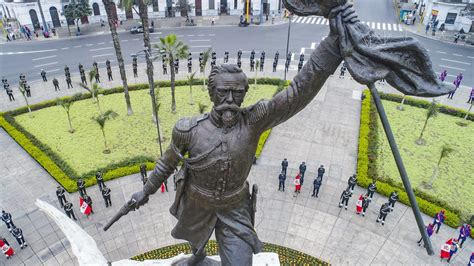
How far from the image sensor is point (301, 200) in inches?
643

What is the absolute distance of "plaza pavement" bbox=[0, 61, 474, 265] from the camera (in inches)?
540

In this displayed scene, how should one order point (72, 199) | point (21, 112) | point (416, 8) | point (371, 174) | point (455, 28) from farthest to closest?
1. point (416, 8)
2. point (455, 28)
3. point (21, 112)
4. point (371, 174)
5. point (72, 199)

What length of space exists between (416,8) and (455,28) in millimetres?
11619

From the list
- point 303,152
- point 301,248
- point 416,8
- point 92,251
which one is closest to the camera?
point 92,251

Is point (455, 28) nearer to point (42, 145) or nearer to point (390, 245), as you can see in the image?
point (390, 245)

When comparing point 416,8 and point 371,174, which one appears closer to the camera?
point 371,174

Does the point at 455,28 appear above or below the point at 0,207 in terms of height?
above

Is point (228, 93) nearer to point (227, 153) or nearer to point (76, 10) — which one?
point (227, 153)

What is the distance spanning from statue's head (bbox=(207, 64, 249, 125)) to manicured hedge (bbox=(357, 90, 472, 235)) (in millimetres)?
12820

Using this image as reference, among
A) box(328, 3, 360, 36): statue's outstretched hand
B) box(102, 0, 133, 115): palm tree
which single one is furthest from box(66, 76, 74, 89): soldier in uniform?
box(328, 3, 360, 36): statue's outstretched hand

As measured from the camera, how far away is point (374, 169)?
59.9 ft

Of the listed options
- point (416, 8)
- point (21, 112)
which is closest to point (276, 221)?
point (21, 112)

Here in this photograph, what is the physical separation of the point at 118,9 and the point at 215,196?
139 ft

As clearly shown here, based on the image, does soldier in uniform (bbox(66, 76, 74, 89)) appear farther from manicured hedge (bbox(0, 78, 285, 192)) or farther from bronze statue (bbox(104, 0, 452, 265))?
bronze statue (bbox(104, 0, 452, 265))
